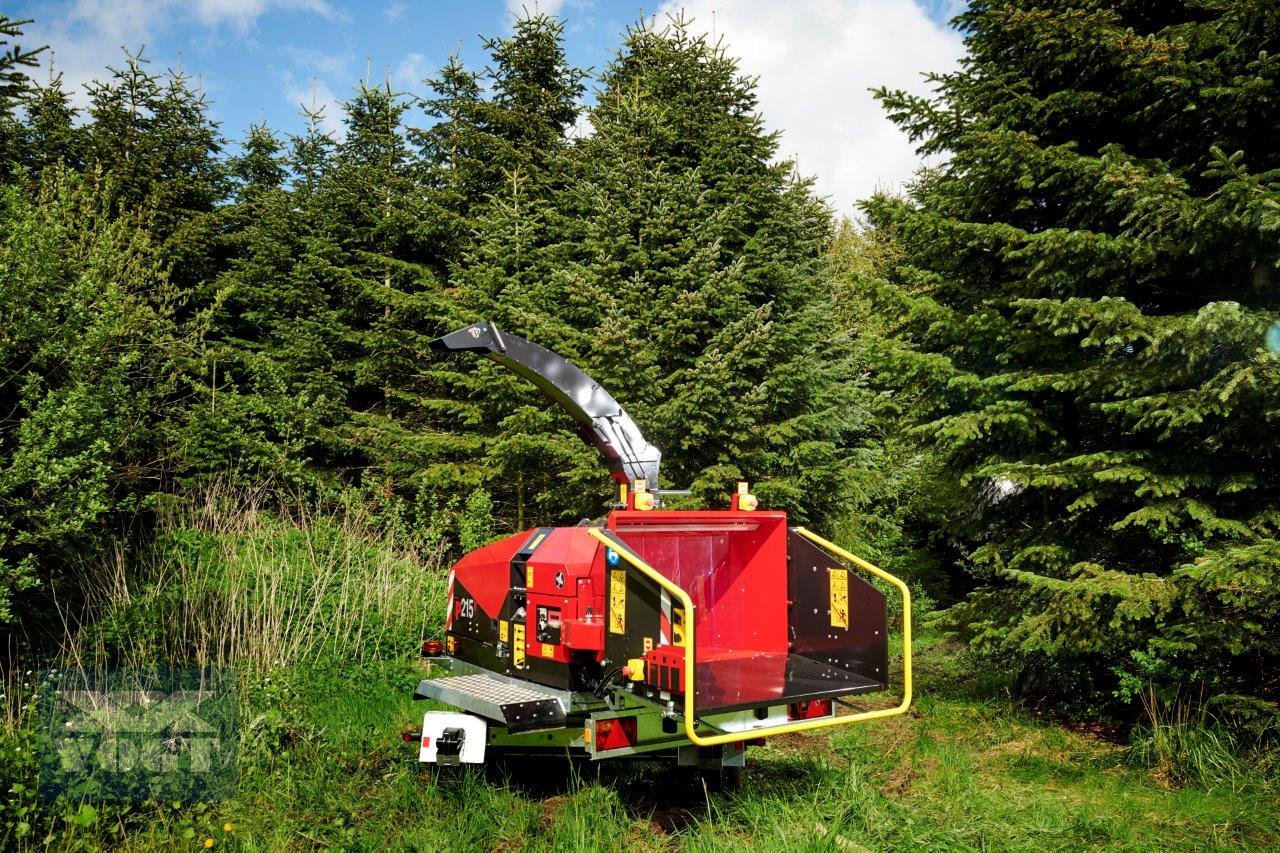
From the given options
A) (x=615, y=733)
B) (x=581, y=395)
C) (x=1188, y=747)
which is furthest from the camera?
(x=581, y=395)

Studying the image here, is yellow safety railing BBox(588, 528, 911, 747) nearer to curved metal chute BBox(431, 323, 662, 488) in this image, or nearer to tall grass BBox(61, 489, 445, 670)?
curved metal chute BBox(431, 323, 662, 488)

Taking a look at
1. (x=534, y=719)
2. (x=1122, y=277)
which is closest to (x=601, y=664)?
(x=534, y=719)

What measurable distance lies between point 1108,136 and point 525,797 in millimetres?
7308

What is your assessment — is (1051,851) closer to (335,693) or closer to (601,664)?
(601,664)

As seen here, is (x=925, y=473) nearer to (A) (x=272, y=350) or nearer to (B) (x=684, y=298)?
(B) (x=684, y=298)

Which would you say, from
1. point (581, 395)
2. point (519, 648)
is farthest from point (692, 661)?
point (581, 395)

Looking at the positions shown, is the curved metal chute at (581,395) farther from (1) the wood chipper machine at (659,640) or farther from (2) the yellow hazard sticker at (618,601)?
(2) the yellow hazard sticker at (618,601)

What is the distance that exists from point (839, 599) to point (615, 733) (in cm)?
155

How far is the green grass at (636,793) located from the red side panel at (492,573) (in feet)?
3.53

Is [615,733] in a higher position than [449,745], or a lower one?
Result: higher

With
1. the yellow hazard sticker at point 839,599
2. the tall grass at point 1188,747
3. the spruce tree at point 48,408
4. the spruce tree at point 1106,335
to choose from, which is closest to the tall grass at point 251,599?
the spruce tree at point 48,408

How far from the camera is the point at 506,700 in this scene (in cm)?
457

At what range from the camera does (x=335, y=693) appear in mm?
7160

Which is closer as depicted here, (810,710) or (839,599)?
(810,710)
